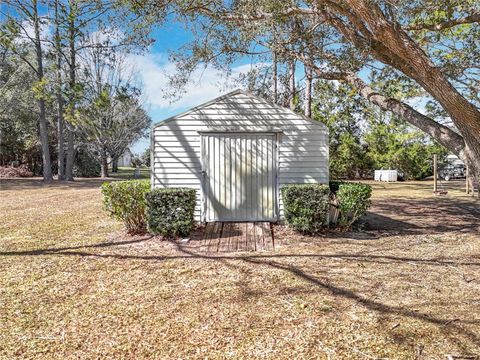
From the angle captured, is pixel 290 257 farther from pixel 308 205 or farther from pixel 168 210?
pixel 168 210

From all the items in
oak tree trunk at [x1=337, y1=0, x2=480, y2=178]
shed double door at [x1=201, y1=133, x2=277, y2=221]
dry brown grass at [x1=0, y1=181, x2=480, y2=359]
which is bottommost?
dry brown grass at [x1=0, y1=181, x2=480, y2=359]

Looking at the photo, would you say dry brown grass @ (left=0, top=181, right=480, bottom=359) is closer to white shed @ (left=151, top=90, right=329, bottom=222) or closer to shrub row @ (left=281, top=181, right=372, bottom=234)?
shrub row @ (left=281, top=181, right=372, bottom=234)

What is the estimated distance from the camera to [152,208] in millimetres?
6309

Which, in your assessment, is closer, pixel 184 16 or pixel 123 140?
pixel 184 16

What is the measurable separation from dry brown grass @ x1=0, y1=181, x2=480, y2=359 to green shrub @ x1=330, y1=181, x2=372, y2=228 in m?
0.34

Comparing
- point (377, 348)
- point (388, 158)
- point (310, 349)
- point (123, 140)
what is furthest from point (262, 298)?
point (123, 140)

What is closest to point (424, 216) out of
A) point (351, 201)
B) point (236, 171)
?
point (351, 201)

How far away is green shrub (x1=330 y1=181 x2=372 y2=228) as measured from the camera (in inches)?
269

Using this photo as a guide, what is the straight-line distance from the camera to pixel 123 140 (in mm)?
25750

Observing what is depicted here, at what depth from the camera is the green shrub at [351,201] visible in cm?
683

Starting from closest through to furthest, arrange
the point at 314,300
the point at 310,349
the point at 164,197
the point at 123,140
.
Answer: the point at 310,349 < the point at 314,300 < the point at 164,197 < the point at 123,140

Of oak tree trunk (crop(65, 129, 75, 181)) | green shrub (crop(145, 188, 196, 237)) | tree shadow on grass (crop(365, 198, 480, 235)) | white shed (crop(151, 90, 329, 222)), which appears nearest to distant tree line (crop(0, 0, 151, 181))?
oak tree trunk (crop(65, 129, 75, 181))

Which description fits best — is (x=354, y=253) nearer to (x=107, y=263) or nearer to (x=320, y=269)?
(x=320, y=269)

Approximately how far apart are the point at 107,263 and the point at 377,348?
3.74 meters
